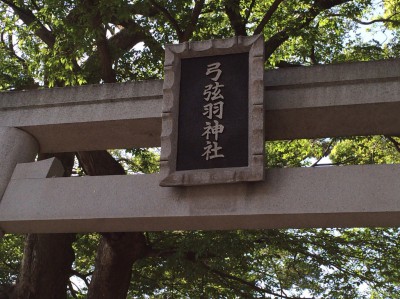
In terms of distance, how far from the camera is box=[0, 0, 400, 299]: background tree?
7.85m

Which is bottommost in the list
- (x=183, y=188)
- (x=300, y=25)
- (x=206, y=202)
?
(x=206, y=202)

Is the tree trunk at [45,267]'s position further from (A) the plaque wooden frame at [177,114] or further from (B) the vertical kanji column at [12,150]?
(A) the plaque wooden frame at [177,114]

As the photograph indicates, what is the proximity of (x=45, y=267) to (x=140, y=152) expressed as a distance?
2.71 m

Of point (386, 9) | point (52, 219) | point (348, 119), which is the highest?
point (386, 9)

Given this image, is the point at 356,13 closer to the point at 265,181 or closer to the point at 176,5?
the point at 176,5

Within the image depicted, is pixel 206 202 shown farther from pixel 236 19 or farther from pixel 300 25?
pixel 300 25

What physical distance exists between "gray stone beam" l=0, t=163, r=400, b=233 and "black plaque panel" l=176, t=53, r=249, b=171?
0.81 ft

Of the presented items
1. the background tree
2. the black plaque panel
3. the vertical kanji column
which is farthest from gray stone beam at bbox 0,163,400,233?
the background tree

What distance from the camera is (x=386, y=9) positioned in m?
11.0

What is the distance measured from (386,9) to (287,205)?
306 inches

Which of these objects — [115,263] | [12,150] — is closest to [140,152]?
[115,263]

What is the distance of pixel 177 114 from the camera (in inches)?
203

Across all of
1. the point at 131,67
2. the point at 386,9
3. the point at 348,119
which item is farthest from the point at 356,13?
the point at 348,119

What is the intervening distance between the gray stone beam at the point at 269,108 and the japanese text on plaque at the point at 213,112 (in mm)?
452
